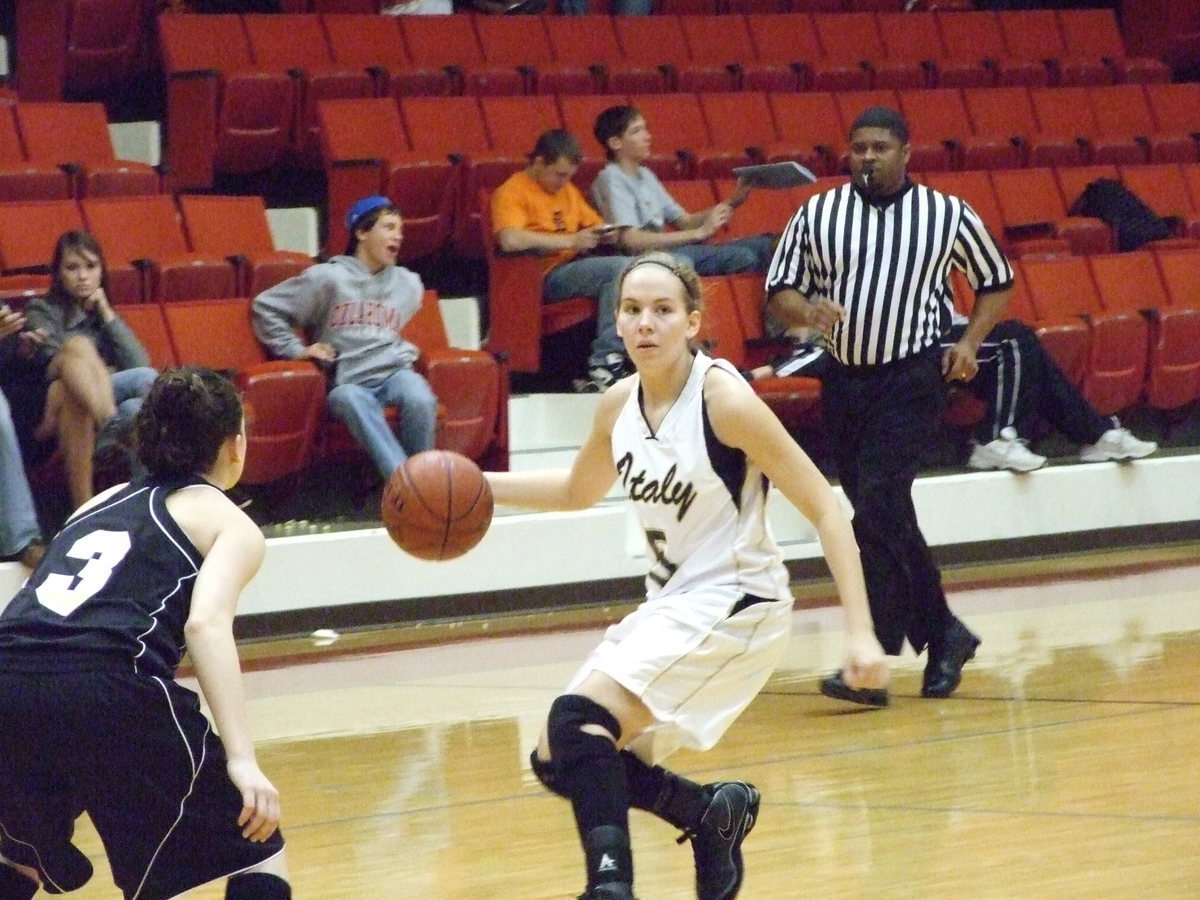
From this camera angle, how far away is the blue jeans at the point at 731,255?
7773 mm

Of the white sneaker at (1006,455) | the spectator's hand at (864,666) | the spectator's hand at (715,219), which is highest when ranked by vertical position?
the spectator's hand at (715,219)

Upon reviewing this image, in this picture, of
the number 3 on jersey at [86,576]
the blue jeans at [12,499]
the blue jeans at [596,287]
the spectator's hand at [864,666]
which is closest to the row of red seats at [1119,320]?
the blue jeans at [596,287]

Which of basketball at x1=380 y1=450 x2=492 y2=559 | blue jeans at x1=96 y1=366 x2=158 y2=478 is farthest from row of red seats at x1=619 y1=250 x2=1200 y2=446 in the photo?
basketball at x1=380 y1=450 x2=492 y2=559

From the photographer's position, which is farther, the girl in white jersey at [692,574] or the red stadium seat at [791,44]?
the red stadium seat at [791,44]

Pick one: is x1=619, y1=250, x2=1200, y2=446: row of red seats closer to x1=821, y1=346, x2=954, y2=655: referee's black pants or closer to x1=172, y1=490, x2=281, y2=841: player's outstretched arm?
x1=821, y1=346, x2=954, y2=655: referee's black pants

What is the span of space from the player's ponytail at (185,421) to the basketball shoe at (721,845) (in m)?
0.99

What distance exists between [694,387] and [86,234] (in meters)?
3.52

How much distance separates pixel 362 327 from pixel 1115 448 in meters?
3.41

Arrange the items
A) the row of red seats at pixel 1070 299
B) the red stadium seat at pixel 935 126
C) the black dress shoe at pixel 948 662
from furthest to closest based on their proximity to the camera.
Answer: the red stadium seat at pixel 935 126 → the row of red seats at pixel 1070 299 → the black dress shoe at pixel 948 662

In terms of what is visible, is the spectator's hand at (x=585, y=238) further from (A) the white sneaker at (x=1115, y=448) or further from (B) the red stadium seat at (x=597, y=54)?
(A) the white sneaker at (x=1115, y=448)

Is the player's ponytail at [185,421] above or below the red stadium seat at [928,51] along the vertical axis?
below

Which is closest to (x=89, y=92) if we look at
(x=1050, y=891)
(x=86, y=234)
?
(x=86, y=234)

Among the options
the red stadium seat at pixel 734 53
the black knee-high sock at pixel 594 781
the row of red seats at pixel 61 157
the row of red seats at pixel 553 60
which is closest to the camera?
the black knee-high sock at pixel 594 781

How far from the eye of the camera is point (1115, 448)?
8.10 meters
